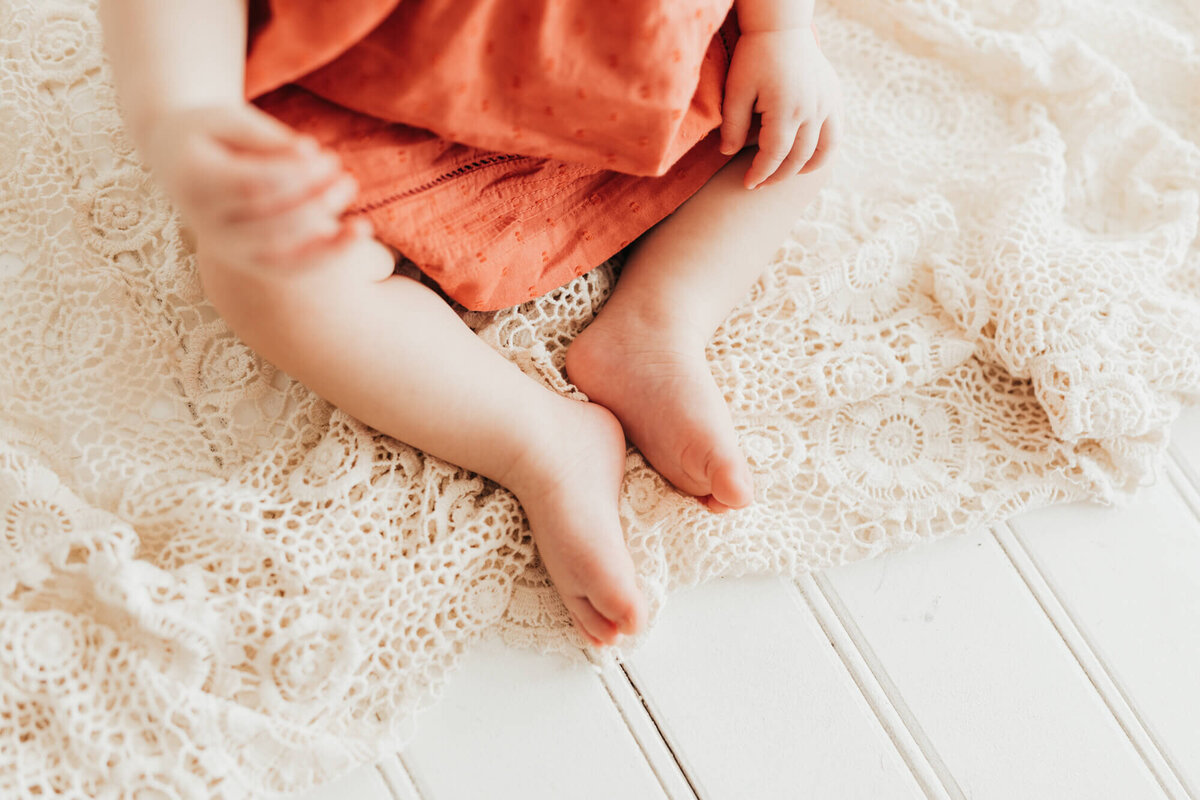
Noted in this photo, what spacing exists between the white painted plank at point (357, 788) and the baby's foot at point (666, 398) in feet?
1.04

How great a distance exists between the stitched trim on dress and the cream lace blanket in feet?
0.44

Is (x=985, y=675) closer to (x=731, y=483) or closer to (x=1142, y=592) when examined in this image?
(x=1142, y=592)

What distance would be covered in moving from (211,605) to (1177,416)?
82cm

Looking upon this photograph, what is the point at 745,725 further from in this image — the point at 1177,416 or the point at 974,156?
the point at 974,156

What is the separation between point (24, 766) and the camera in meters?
0.62

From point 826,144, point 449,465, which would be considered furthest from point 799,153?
point 449,465

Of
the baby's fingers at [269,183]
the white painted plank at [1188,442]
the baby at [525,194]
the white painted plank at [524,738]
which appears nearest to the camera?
the baby's fingers at [269,183]

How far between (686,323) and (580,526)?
0.19m


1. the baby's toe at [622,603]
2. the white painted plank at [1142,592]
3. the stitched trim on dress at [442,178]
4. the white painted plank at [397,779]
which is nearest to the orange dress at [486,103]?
the stitched trim on dress at [442,178]

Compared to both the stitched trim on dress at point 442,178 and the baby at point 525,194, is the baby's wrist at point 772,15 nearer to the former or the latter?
the baby at point 525,194

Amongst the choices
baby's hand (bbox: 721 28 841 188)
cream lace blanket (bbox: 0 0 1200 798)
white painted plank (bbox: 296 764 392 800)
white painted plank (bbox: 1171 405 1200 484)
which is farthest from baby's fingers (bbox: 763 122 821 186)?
white painted plank (bbox: 296 764 392 800)

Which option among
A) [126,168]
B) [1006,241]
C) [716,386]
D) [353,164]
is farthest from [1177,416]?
[126,168]

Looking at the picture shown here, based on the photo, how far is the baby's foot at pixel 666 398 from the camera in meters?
0.71

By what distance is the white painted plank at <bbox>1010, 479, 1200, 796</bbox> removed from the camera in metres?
0.76
